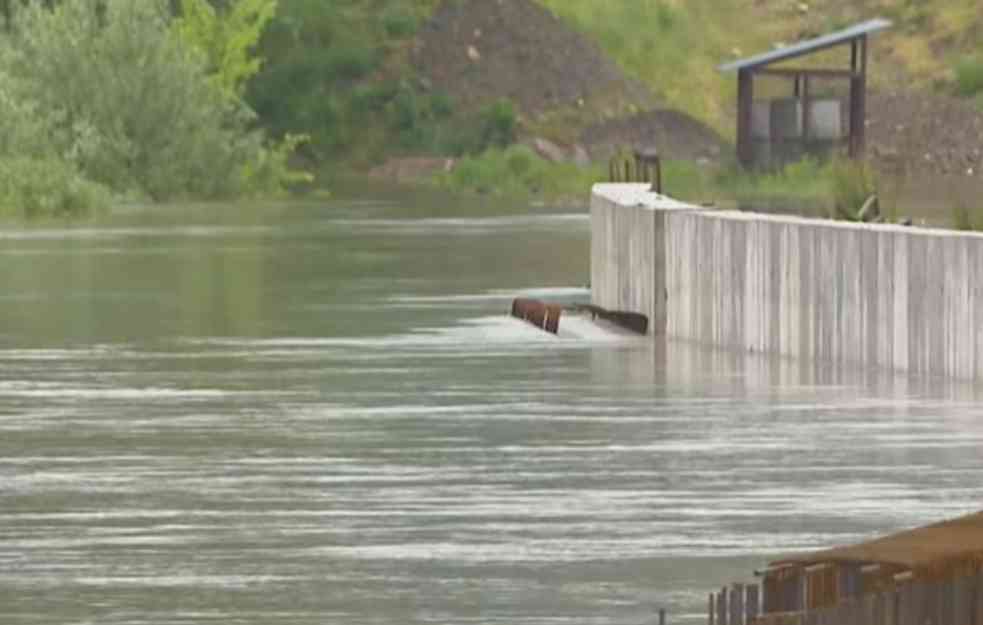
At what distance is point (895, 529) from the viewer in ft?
56.0

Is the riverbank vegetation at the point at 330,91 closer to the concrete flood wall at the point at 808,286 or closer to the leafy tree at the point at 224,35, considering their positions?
the leafy tree at the point at 224,35

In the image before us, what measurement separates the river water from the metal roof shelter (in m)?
37.1

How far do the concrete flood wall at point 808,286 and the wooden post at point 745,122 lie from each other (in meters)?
42.4

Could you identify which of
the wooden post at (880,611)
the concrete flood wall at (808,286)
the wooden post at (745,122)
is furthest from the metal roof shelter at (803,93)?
the wooden post at (880,611)

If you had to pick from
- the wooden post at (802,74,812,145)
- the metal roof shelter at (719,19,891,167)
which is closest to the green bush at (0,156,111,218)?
the metal roof shelter at (719,19,891,167)

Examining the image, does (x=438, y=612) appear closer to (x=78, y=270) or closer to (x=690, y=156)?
(x=78, y=270)

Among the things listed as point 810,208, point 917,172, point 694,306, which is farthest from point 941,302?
point 917,172

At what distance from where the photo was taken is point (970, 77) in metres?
111

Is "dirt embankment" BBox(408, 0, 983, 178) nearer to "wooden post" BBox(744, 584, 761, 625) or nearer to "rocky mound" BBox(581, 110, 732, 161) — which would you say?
"rocky mound" BBox(581, 110, 732, 161)

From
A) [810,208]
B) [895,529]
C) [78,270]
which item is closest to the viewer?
[895,529]

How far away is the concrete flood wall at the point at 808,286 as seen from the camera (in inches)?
1027

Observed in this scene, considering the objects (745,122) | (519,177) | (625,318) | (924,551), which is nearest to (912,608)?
(924,551)

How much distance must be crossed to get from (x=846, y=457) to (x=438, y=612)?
266 inches

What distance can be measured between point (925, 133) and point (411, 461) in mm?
82969
